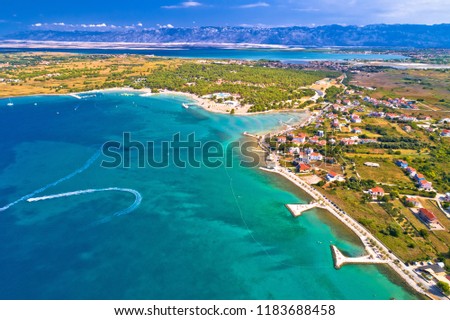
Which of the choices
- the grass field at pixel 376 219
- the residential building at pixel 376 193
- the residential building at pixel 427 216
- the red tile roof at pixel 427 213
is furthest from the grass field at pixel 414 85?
the grass field at pixel 376 219

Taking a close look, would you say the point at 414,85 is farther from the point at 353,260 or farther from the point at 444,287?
the point at 444,287

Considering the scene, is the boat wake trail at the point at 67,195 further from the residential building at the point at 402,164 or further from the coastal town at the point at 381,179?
the residential building at the point at 402,164

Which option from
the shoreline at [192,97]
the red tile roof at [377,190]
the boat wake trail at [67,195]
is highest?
the shoreline at [192,97]

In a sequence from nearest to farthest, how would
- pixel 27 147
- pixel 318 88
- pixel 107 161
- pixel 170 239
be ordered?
pixel 170 239 < pixel 107 161 < pixel 27 147 < pixel 318 88

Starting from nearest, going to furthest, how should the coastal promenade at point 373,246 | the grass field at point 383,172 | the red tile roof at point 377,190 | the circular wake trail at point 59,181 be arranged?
the coastal promenade at point 373,246 < the circular wake trail at point 59,181 < the red tile roof at point 377,190 < the grass field at point 383,172

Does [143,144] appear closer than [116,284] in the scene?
No
